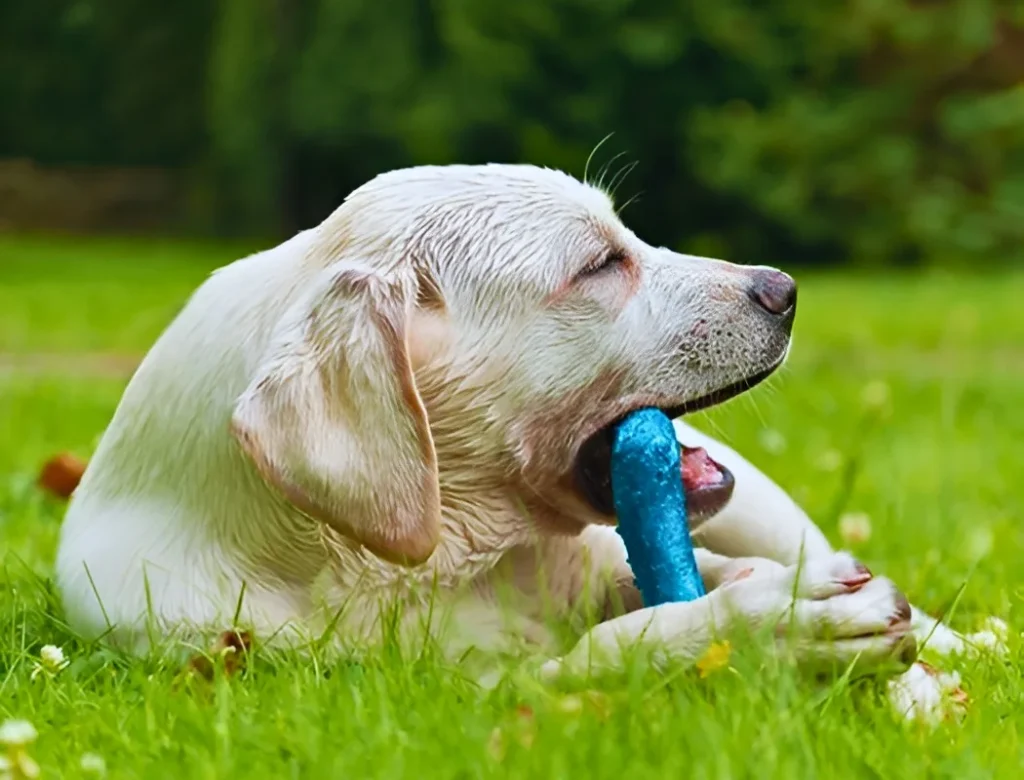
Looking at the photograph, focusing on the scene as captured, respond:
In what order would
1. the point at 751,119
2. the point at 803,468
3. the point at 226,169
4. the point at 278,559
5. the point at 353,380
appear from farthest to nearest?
the point at 226,169, the point at 751,119, the point at 803,468, the point at 278,559, the point at 353,380

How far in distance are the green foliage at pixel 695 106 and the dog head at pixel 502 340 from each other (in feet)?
61.9

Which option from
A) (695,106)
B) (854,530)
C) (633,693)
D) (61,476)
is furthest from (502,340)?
(695,106)

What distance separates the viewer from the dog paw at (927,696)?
2.49m

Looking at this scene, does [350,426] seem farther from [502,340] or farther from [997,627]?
[997,627]

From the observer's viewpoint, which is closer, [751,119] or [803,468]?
[803,468]

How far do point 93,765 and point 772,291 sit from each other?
1.66 m

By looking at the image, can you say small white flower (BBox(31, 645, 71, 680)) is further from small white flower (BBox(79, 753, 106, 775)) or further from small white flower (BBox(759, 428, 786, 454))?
small white flower (BBox(759, 428, 786, 454))

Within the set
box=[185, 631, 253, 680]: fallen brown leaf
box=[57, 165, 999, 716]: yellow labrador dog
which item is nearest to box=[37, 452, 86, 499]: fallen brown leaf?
box=[57, 165, 999, 716]: yellow labrador dog

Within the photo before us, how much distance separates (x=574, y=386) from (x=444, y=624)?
20.3 inches

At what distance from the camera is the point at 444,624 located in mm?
2926

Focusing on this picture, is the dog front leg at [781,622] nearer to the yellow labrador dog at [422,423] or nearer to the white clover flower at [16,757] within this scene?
the yellow labrador dog at [422,423]

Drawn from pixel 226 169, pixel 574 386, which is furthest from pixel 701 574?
pixel 226 169

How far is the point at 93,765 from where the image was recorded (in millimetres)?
2281

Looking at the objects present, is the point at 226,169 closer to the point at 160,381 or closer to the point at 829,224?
the point at 829,224
